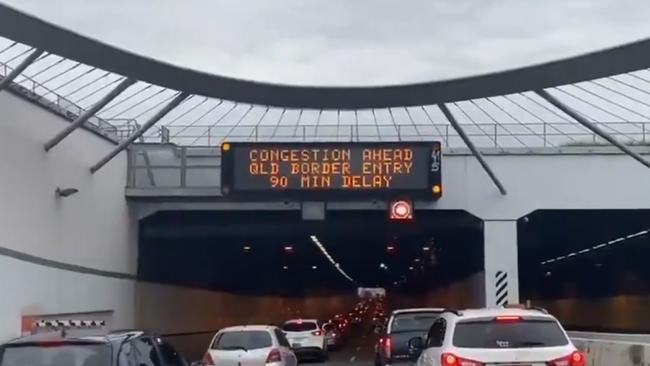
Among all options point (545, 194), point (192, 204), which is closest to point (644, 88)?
point (545, 194)

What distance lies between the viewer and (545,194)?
33406 millimetres

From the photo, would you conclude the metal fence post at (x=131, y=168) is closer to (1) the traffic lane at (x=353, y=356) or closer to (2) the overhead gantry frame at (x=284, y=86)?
(2) the overhead gantry frame at (x=284, y=86)

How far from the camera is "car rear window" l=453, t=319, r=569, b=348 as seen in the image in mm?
13500

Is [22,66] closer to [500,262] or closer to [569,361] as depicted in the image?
[569,361]

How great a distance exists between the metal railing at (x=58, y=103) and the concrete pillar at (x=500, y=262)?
431 inches

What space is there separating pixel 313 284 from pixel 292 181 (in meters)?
53.6

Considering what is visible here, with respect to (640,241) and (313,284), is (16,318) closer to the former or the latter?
(640,241)

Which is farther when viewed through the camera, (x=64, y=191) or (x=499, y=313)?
(x=64, y=191)

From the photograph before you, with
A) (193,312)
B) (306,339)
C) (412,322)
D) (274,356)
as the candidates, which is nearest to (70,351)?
(274,356)

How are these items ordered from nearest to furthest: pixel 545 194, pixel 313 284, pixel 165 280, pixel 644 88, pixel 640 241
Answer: pixel 644 88
pixel 545 194
pixel 165 280
pixel 640 241
pixel 313 284

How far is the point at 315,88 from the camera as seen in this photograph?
85.0 ft

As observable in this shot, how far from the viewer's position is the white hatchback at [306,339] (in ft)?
136

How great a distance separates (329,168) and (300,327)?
1317 centimetres

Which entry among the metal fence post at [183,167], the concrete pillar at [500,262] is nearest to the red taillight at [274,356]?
the concrete pillar at [500,262]
